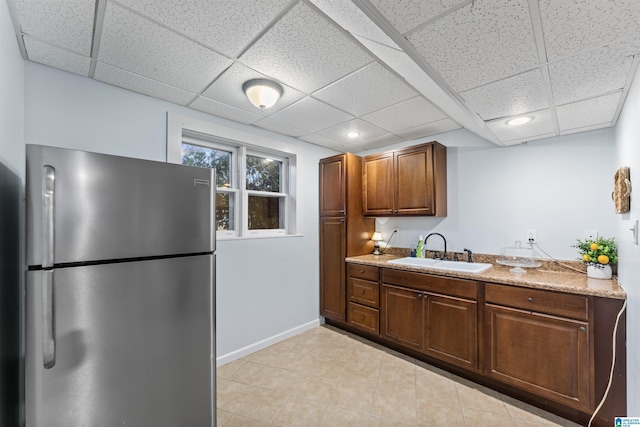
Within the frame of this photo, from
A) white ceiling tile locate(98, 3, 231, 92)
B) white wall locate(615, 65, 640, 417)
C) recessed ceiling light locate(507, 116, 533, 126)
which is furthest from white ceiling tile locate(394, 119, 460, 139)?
white ceiling tile locate(98, 3, 231, 92)

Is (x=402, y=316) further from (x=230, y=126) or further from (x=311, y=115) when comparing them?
(x=230, y=126)

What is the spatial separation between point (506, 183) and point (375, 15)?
7.41 ft

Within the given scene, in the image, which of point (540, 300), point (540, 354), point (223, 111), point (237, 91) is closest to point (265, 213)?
point (223, 111)

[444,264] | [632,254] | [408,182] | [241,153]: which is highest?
[241,153]

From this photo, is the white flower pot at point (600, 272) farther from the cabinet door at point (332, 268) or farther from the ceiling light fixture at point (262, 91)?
the ceiling light fixture at point (262, 91)

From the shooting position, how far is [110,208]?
1.14 m

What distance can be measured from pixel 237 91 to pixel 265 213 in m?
1.39

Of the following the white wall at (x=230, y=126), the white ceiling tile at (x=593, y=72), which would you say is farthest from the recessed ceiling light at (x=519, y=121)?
the white wall at (x=230, y=126)

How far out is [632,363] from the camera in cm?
145

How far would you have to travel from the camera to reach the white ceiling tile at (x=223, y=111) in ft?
7.25

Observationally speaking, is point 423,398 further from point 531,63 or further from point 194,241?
point 531,63

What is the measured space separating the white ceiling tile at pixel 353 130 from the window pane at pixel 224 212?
1230 mm

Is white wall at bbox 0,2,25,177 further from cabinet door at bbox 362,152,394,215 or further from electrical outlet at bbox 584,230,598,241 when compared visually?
electrical outlet at bbox 584,230,598,241

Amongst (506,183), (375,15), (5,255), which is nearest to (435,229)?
(506,183)
